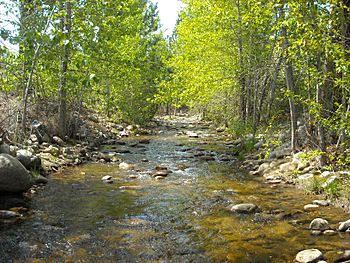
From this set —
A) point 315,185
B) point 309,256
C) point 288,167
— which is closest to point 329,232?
point 309,256

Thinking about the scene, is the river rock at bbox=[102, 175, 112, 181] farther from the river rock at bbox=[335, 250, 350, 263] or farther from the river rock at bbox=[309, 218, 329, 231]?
the river rock at bbox=[335, 250, 350, 263]

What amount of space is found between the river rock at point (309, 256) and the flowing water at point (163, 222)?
0.46 feet

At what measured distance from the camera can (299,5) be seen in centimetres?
613

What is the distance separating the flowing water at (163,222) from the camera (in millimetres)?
5266

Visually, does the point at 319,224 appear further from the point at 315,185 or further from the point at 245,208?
the point at 315,185

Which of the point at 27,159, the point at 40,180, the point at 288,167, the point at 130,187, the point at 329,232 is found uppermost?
the point at 27,159

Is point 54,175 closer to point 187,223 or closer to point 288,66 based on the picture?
point 187,223

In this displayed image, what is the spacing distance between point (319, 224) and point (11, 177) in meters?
5.94

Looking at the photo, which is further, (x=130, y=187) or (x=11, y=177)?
(x=130, y=187)

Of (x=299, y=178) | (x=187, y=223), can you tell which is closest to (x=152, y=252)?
(x=187, y=223)

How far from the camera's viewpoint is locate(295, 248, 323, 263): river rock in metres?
4.87

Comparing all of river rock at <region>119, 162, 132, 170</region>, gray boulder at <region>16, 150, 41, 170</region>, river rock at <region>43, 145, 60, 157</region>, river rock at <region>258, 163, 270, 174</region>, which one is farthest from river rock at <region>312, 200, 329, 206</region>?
river rock at <region>43, 145, 60, 157</region>

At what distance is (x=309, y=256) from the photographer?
4941 mm

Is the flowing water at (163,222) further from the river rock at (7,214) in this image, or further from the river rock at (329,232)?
the river rock at (7,214)
